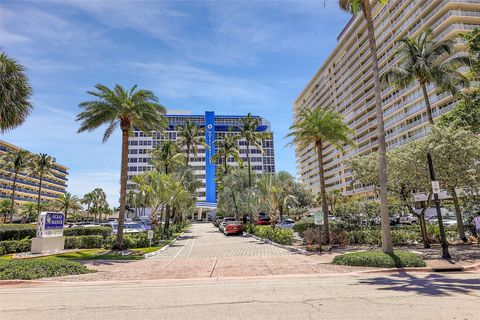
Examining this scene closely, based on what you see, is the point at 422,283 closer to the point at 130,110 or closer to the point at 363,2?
the point at 363,2

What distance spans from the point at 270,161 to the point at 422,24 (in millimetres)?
66473

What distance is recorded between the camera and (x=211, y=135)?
10731cm

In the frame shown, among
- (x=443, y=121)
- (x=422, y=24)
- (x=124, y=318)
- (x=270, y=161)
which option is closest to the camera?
(x=124, y=318)

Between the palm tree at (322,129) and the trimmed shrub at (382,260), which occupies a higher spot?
the palm tree at (322,129)

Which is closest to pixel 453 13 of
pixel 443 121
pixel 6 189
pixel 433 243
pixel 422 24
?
pixel 422 24

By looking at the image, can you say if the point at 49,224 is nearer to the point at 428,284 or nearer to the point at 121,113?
the point at 121,113

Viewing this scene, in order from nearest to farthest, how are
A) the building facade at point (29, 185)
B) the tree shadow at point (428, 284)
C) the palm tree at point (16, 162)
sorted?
1. the tree shadow at point (428, 284)
2. the palm tree at point (16, 162)
3. the building facade at point (29, 185)

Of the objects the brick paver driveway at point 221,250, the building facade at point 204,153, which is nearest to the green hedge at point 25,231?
the brick paver driveway at point 221,250

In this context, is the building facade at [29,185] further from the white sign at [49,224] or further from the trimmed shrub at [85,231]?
the white sign at [49,224]

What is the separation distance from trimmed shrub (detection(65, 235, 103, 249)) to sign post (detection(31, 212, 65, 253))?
1328 mm

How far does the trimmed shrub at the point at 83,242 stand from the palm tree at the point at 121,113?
4.19 m

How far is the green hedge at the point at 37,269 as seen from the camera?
1178 centimetres

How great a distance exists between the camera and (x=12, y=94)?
62.3ft

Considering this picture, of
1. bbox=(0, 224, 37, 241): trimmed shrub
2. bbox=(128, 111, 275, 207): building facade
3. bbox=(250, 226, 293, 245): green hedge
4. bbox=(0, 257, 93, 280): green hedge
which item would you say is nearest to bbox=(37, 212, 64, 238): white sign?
bbox=(0, 224, 37, 241): trimmed shrub
